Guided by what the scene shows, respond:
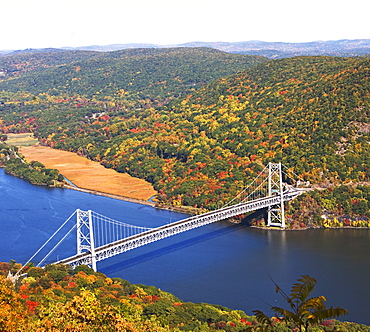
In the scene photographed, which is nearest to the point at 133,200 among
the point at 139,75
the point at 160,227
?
the point at 160,227

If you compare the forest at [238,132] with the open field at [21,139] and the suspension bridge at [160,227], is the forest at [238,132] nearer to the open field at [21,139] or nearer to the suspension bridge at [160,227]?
the suspension bridge at [160,227]

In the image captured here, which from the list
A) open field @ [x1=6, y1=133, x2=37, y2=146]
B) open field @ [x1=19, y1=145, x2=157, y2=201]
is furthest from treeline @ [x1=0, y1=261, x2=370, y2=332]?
open field @ [x1=6, y1=133, x2=37, y2=146]

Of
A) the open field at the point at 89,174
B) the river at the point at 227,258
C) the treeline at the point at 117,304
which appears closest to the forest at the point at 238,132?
the open field at the point at 89,174

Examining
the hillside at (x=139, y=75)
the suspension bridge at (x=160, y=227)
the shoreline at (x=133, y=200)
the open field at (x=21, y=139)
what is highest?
the hillside at (x=139, y=75)

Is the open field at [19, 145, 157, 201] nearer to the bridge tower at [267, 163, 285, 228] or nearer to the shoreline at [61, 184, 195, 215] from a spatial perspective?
the shoreline at [61, 184, 195, 215]

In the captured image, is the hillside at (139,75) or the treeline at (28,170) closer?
the treeline at (28,170)

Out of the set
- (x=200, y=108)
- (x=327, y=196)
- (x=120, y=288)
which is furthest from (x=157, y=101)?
(x=120, y=288)
